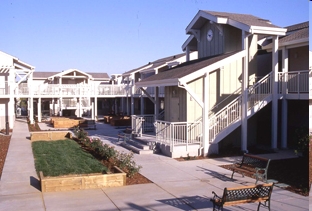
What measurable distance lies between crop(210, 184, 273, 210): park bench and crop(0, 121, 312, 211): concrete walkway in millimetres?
596

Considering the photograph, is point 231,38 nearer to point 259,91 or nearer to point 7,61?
point 259,91

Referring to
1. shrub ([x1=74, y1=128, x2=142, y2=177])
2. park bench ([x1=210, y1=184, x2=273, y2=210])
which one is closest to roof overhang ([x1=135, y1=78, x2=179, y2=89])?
shrub ([x1=74, y1=128, x2=142, y2=177])

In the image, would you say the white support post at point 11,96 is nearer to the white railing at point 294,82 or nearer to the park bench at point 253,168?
the white railing at point 294,82

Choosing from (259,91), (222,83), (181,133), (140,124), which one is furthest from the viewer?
(140,124)

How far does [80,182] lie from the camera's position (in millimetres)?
9453

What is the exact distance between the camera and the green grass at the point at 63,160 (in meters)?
11.6

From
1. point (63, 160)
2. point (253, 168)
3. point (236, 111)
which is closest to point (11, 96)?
point (63, 160)

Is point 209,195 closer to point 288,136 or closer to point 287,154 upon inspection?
point 287,154

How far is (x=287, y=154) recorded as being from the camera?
14.8m

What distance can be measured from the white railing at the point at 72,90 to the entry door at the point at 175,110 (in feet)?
62.4

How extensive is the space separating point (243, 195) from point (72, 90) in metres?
29.8

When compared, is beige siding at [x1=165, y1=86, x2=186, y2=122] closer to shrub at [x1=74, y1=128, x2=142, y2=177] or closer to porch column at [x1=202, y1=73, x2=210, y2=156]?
porch column at [x1=202, y1=73, x2=210, y2=156]

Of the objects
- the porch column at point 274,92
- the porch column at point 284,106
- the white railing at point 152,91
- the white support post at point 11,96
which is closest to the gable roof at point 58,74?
the white railing at point 152,91

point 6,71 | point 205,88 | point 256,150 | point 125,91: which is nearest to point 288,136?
point 256,150
